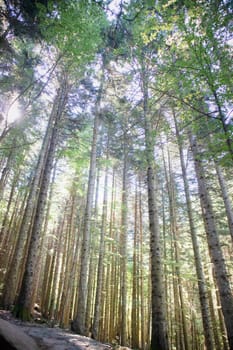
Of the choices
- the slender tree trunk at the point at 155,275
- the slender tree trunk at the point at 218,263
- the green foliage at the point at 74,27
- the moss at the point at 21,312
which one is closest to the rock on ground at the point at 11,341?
the slender tree trunk at the point at 155,275

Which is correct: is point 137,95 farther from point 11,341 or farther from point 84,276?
point 11,341

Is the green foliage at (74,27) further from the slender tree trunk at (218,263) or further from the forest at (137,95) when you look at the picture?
the slender tree trunk at (218,263)

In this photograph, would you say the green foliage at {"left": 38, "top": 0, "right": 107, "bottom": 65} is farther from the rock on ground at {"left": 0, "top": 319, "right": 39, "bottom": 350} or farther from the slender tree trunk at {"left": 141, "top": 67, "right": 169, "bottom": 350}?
the rock on ground at {"left": 0, "top": 319, "right": 39, "bottom": 350}

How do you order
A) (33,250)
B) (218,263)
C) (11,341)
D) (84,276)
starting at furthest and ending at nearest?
(84,276)
(33,250)
(218,263)
(11,341)

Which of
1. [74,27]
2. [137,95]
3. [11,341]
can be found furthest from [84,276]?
[74,27]

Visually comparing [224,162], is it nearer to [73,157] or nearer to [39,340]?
[39,340]

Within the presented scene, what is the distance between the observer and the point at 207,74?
419cm

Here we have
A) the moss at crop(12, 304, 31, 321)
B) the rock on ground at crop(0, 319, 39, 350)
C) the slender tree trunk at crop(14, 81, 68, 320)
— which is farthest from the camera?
the slender tree trunk at crop(14, 81, 68, 320)

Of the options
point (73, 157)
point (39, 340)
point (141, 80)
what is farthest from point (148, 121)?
point (39, 340)

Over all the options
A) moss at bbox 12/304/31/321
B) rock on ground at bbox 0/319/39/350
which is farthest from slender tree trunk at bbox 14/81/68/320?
rock on ground at bbox 0/319/39/350

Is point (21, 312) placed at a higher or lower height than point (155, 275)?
lower

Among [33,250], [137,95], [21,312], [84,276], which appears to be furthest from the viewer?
[137,95]

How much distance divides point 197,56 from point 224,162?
2229 millimetres

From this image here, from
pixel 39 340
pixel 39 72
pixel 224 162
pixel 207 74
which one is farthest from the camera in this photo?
pixel 39 72
